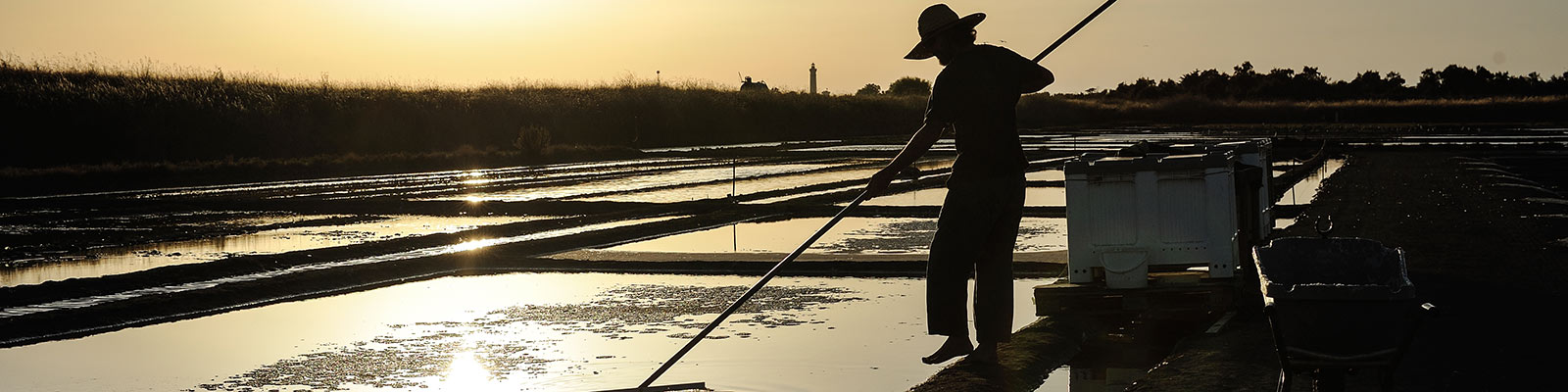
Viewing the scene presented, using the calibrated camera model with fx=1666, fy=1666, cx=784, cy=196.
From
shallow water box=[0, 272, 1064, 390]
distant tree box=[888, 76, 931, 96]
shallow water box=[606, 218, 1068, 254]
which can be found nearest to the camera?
shallow water box=[0, 272, 1064, 390]

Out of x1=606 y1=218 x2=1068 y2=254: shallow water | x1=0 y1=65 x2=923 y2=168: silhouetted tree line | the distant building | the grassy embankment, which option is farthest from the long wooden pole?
the distant building

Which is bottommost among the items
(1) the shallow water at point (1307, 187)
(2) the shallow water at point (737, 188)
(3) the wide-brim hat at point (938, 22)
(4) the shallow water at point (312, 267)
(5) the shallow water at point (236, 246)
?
(1) the shallow water at point (1307, 187)

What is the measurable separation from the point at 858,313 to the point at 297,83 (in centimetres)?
5075

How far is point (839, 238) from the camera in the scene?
16.5m

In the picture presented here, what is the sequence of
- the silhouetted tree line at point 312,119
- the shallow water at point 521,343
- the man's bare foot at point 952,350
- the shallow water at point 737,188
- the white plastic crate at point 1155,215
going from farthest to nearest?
the silhouetted tree line at point 312,119 < the shallow water at point 737,188 < the white plastic crate at point 1155,215 < the shallow water at point 521,343 < the man's bare foot at point 952,350

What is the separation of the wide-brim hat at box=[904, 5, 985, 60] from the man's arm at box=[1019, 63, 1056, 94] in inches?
11.6

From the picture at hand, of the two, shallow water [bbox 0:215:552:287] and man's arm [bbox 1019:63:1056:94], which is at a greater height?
man's arm [bbox 1019:63:1056:94]

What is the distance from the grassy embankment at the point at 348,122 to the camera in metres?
44.4

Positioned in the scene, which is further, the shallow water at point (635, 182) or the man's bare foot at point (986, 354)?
the shallow water at point (635, 182)

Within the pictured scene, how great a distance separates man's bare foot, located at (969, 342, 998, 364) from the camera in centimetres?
729

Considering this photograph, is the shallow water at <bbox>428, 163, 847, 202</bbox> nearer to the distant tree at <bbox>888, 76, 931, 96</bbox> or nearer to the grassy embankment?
the grassy embankment

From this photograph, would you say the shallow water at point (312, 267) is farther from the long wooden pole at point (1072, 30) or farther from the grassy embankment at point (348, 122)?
the grassy embankment at point (348, 122)

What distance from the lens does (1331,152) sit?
38438 mm

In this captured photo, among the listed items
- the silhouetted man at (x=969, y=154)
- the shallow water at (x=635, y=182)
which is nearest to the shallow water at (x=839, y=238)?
the shallow water at (x=635, y=182)
